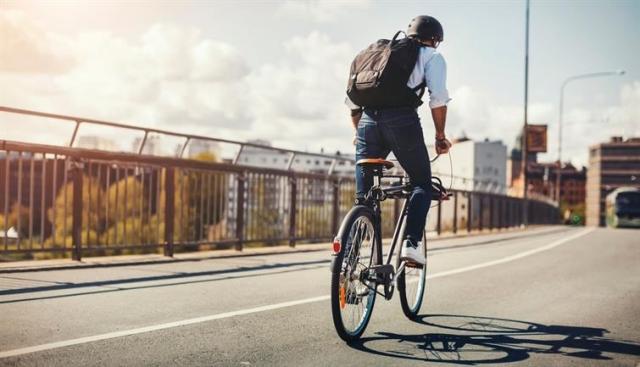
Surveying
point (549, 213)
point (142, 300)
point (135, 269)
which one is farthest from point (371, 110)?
point (549, 213)

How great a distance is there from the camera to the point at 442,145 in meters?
5.02

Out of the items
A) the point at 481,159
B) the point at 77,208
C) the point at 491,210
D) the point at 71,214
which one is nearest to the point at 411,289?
the point at 77,208

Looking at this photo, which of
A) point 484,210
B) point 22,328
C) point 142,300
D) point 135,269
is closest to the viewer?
point 22,328

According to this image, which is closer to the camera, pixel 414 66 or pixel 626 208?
pixel 414 66

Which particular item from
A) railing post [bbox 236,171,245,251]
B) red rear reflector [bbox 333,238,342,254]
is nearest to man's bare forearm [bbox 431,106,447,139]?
red rear reflector [bbox 333,238,342,254]

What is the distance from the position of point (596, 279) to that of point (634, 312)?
2.55m

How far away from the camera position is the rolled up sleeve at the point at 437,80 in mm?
4844

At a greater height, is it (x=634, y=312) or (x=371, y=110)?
(x=371, y=110)

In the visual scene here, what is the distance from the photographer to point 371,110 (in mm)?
4891

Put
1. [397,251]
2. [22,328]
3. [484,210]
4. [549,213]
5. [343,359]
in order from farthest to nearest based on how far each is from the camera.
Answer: [549,213] < [484,210] < [397,251] < [22,328] < [343,359]

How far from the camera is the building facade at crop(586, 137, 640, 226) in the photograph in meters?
167

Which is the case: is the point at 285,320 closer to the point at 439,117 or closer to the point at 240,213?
the point at 439,117

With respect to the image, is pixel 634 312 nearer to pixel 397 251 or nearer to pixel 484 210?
pixel 397 251

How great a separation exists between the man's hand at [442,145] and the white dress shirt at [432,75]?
0.82 feet
